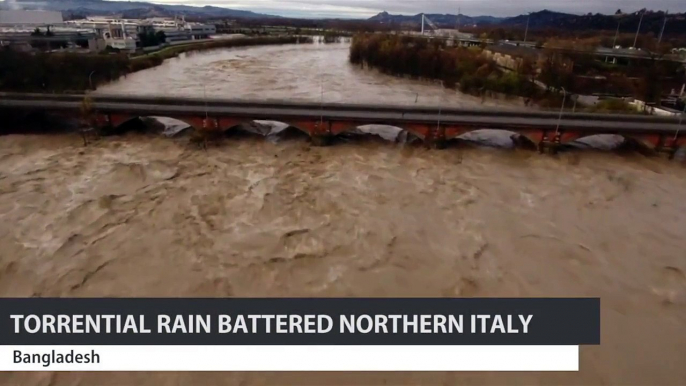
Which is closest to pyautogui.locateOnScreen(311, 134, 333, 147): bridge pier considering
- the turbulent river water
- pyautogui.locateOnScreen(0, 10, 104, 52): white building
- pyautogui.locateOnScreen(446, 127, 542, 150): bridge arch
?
the turbulent river water

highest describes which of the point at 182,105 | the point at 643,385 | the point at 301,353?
the point at 182,105

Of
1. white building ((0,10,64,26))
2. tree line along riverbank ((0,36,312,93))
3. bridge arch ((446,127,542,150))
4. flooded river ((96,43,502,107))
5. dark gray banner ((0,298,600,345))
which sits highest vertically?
white building ((0,10,64,26))

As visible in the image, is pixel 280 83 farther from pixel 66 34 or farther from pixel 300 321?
pixel 66 34

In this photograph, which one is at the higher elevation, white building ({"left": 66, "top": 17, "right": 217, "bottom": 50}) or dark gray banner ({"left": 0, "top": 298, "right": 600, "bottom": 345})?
white building ({"left": 66, "top": 17, "right": 217, "bottom": 50})

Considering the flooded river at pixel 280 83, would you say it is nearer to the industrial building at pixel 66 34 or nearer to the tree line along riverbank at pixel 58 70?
the tree line along riverbank at pixel 58 70

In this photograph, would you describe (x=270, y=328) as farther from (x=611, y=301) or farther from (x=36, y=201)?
(x=36, y=201)

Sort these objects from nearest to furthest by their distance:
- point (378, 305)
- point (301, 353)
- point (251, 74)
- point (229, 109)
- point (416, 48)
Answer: point (301, 353)
point (378, 305)
point (229, 109)
point (251, 74)
point (416, 48)

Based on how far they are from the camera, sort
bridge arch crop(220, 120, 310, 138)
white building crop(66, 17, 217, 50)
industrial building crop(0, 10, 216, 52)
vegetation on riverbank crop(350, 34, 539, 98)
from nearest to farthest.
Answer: bridge arch crop(220, 120, 310, 138) → vegetation on riverbank crop(350, 34, 539, 98) → industrial building crop(0, 10, 216, 52) → white building crop(66, 17, 217, 50)

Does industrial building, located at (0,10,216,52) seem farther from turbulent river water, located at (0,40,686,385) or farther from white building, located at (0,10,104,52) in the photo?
turbulent river water, located at (0,40,686,385)

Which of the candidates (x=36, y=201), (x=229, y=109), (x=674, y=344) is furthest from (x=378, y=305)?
(x=229, y=109)
